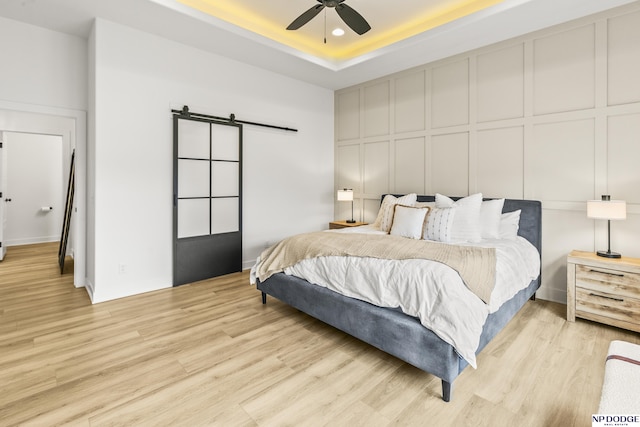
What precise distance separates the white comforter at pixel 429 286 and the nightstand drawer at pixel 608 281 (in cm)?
45

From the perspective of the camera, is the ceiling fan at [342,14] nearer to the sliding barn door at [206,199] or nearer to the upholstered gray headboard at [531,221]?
the sliding barn door at [206,199]

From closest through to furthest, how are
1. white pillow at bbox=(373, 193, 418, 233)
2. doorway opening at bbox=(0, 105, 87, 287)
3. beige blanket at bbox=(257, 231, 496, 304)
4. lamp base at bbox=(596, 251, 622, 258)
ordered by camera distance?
1. beige blanket at bbox=(257, 231, 496, 304)
2. lamp base at bbox=(596, 251, 622, 258)
3. doorway opening at bbox=(0, 105, 87, 287)
4. white pillow at bbox=(373, 193, 418, 233)

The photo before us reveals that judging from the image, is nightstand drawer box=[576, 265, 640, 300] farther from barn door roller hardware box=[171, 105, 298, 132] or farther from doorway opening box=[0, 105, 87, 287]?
doorway opening box=[0, 105, 87, 287]

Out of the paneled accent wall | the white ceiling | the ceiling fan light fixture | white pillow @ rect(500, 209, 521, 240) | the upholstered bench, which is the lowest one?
the upholstered bench

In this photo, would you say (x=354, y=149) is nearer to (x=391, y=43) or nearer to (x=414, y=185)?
(x=414, y=185)

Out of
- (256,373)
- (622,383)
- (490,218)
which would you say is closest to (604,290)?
(490,218)

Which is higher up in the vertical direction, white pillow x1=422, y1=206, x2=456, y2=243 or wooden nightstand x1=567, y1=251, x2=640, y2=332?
white pillow x1=422, y1=206, x2=456, y2=243

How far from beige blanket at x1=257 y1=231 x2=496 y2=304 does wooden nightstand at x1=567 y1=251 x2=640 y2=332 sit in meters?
1.04

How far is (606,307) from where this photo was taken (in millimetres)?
2771

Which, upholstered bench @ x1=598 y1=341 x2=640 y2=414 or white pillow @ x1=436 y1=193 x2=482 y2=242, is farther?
white pillow @ x1=436 y1=193 x2=482 y2=242

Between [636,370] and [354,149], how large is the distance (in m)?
4.68

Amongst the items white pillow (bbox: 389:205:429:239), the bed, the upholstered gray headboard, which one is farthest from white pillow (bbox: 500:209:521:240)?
white pillow (bbox: 389:205:429:239)

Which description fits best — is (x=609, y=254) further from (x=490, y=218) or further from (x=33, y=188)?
(x=33, y=188)

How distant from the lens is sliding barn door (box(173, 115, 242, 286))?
3989mm
